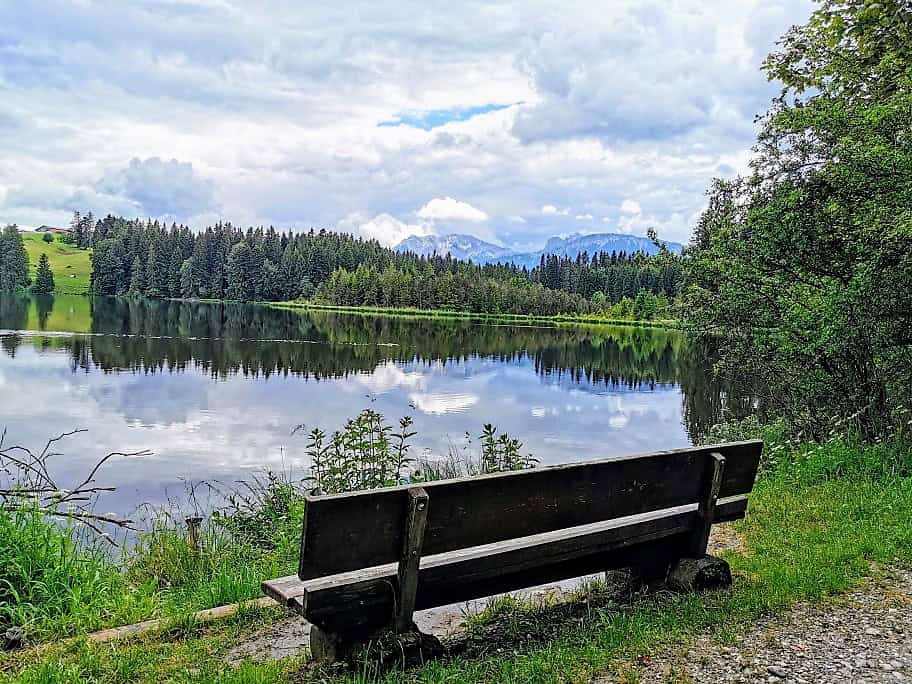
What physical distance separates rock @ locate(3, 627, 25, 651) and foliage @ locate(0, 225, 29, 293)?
162m

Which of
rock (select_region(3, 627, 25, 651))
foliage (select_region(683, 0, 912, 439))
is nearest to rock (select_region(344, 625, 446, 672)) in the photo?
rock (select_region(3, 627, 25, 651))

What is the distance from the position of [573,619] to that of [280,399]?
2105 cm

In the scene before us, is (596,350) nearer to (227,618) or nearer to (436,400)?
(436,400)

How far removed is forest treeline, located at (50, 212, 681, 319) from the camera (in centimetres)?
13235

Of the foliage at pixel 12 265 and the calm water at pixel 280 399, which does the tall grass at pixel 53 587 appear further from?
the foliage at pixel 12 265

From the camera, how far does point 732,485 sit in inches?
212

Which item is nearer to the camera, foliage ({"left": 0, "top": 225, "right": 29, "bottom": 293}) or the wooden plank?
the wooden plank

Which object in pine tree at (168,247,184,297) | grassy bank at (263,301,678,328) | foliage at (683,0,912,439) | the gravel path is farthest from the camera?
pine tree at (168,247,184,297)

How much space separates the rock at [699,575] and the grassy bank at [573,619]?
0.11 metres

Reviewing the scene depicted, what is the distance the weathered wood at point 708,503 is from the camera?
5113 millimetres

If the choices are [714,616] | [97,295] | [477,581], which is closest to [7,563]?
[477,581]

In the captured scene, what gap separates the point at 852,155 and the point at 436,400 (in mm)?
18513

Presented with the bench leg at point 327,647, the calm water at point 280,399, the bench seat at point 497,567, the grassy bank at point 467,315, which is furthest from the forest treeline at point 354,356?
the grassy bank at point 467,315

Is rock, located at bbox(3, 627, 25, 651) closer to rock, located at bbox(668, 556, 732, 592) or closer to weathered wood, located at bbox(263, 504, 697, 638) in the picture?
weathered wood, located at bbox(263, 504, 697, 638)
